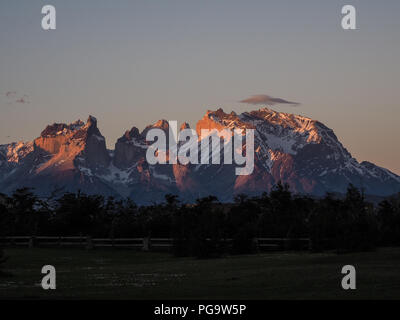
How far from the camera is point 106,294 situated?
92.8 feet

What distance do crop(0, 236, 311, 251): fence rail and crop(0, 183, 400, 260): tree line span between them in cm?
57

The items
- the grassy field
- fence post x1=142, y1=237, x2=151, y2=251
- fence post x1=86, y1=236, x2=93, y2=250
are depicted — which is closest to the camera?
the grassy field

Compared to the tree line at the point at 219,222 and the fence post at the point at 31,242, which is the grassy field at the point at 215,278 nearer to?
the tree line at the point at 219,222

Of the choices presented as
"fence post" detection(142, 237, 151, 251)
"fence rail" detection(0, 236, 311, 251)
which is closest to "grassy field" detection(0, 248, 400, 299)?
"fence rail" detection(0, 236, 311, 251)

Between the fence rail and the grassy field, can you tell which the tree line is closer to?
the fence rail

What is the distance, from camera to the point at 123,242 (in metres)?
67.2

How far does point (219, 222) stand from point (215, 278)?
21431 mm

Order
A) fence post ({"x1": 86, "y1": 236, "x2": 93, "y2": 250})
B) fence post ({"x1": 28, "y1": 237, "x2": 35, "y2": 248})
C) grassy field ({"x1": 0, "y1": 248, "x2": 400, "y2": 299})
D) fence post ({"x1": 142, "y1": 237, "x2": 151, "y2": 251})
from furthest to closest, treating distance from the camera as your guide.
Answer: fence post ({"x1": 28, "y1": 237, "x2": 35, "y2": 248})
fence post ({"x1": 86, "y1": 236, "x2": 93, "y2": 250})
fence post ({"x1": 142, "y1": 237, "x2": 151, "y2": 251})
grassy field ({"x1": 0, "y1": 248, "x2": 400, "y2": 299})

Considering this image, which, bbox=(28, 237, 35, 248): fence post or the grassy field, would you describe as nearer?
the grassy field

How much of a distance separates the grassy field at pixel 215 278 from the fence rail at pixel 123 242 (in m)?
9.16

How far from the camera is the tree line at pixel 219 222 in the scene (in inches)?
2051

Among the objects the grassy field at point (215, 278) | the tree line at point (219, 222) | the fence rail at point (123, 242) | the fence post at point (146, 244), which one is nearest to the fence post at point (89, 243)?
the fence rail at point (123, 242)

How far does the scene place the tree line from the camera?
5209 centimetres
